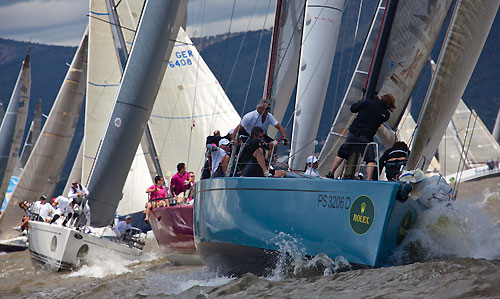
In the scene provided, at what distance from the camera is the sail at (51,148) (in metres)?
17.6

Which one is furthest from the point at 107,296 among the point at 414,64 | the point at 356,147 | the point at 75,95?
the point at 75,95

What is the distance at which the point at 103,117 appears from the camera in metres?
17.3

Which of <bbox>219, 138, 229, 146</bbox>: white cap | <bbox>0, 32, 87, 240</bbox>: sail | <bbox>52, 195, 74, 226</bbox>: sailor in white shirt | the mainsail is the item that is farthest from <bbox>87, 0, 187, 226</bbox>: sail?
<bbox>0, 32, 87, 240</bbox>: sail

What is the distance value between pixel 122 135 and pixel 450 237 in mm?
5684

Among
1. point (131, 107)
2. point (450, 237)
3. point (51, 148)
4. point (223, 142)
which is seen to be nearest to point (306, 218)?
point (450, 237)

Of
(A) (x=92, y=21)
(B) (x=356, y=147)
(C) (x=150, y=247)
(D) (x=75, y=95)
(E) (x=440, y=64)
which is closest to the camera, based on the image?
(B) (x=356, y=147)

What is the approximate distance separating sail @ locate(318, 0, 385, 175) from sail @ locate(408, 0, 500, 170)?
1.49 meters

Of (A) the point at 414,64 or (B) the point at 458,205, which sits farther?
(A) the point at 414,64

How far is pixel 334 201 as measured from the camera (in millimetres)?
5535

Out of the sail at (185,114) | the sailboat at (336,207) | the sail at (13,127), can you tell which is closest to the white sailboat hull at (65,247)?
the sailboat at (336,207)

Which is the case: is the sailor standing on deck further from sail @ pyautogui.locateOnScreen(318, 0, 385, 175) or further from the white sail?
the white sail

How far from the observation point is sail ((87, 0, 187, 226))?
10.0 m

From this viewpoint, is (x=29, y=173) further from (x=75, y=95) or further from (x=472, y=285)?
(x=472, y=285)

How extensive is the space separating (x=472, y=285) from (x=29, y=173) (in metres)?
15.3
